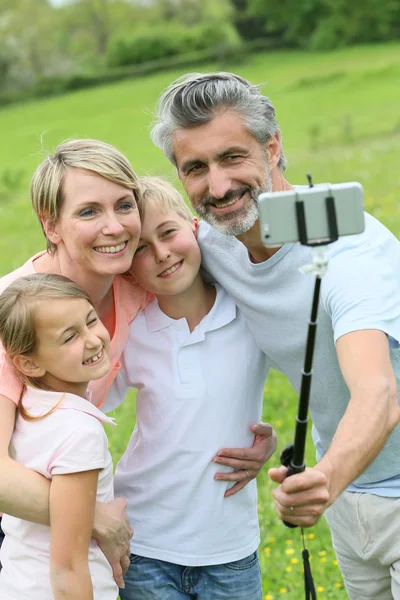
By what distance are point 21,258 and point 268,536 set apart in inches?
394

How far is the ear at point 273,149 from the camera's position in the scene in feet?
11.1

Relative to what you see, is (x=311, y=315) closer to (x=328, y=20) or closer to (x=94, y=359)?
(x=94, y=359)

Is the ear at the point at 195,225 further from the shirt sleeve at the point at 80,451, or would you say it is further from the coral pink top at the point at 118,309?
the shirt sleeve at the point at 80,451

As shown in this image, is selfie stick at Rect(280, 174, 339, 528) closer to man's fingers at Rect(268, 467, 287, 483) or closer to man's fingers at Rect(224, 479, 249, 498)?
man's fingers at Rect(268, 467, 287, 483)

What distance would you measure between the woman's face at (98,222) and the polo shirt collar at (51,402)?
48cm

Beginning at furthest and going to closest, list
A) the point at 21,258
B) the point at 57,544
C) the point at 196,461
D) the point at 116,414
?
the point at 21,258, the point at 116,414, the point at 196,461, the point at 57,544

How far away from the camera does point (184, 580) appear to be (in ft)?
10.9

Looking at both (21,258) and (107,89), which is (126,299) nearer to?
(21,258)

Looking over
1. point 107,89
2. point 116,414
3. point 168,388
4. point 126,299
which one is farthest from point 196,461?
point 107,89

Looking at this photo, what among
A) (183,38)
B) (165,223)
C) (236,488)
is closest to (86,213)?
(165,223)

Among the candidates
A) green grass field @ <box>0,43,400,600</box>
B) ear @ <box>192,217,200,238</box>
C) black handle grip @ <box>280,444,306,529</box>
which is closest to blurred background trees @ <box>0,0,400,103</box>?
green grass field @ <box>0,43,400,600</box>

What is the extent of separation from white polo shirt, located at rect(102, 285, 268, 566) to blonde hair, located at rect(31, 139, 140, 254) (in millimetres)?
521

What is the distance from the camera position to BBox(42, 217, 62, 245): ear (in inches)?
131

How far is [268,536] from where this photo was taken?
5266 millimetres
